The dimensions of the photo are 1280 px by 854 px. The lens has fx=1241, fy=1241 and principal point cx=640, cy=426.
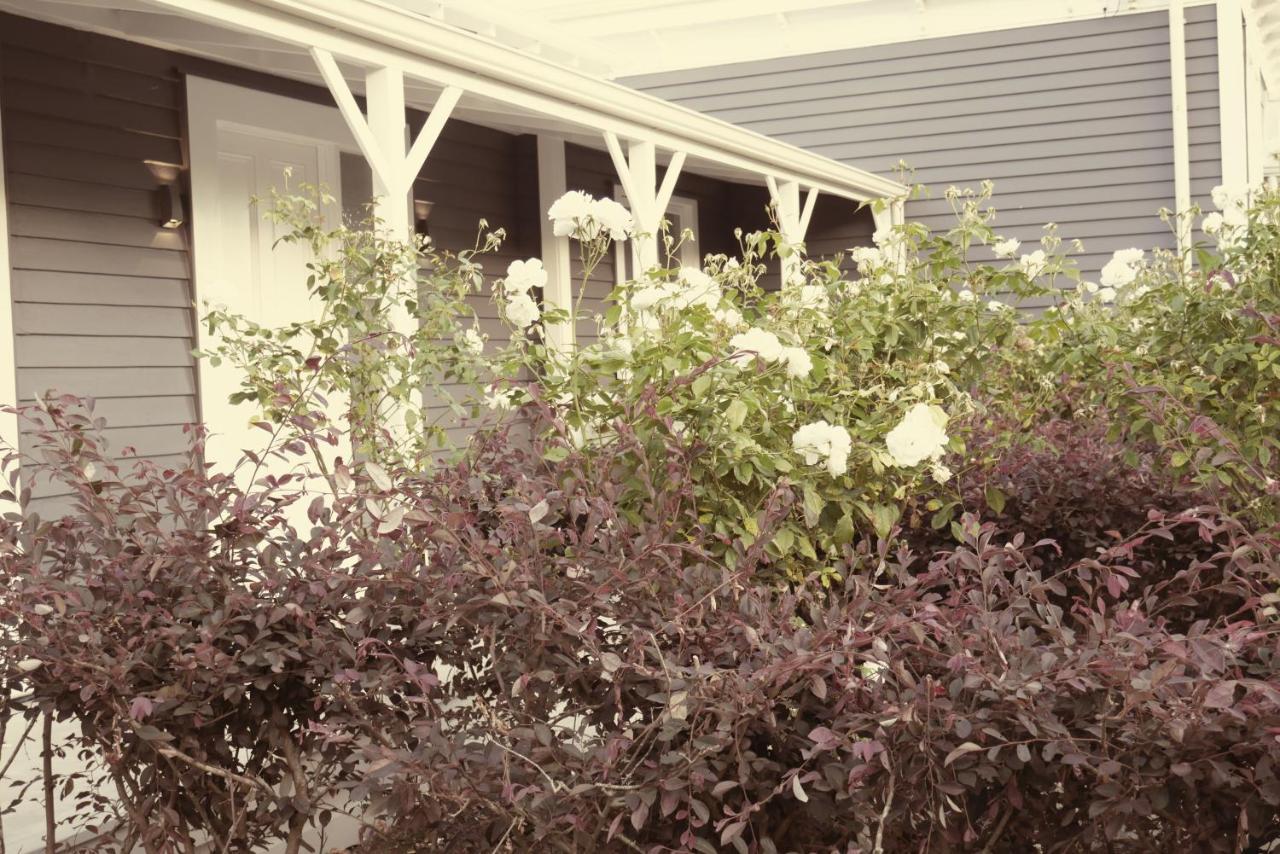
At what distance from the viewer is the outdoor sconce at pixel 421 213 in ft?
25.7

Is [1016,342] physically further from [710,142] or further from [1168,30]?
[1168,30]

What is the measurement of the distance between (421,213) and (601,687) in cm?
620

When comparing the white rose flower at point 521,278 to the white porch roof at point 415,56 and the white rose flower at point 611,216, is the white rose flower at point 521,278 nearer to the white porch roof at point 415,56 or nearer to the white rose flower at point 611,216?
the white rose flower at point 611,216

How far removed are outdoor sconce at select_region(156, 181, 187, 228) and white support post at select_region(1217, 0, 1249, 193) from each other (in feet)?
30.4

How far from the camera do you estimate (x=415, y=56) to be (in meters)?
5.83

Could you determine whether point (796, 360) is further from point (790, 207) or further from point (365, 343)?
point (790, 207)

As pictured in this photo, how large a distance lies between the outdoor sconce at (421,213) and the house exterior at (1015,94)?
4.50m

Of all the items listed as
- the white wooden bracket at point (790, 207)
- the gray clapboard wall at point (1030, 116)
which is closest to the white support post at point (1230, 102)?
the gray clapboard wall at point (1030, 116)

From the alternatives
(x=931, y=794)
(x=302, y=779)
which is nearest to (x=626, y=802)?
(x=931, y=794)

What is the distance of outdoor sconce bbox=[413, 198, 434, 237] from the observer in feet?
25.7

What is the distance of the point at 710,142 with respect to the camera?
8828 millimetres

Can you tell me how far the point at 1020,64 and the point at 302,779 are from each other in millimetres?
11640

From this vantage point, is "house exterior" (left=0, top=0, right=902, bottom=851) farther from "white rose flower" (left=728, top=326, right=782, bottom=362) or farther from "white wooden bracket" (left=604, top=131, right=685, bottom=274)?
"white rose flower" (left=728, top=326, right=782, bottom=362)

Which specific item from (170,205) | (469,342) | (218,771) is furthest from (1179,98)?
(218,771)
